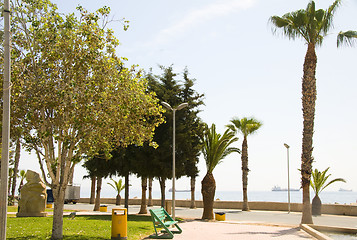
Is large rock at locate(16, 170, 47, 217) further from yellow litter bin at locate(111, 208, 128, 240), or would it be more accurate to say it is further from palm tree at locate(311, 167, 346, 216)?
palm tree at locate(311, 167, 346, 216)

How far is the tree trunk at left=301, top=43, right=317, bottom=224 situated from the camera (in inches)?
819

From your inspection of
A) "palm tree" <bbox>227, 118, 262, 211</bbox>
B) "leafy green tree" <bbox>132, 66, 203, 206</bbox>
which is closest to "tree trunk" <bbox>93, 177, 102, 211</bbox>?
"leafy green tree" <bbox>132, 66, 203, 206</bbox>

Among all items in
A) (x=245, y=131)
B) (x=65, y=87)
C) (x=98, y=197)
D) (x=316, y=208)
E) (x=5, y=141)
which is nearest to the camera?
(x=5, y=141)

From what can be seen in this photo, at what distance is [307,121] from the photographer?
Answer: 839 inches

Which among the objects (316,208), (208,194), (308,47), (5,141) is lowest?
(316,208)

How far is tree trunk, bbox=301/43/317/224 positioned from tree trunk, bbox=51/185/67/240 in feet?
42.6

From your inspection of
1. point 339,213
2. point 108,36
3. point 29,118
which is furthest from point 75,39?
point 339,213

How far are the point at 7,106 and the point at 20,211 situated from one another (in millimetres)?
14353

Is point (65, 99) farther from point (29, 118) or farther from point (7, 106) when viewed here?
point (7, 106)

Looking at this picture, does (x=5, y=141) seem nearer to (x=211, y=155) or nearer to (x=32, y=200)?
(x=32, y=200)

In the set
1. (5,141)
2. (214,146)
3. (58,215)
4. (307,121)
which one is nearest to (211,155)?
(214,146)

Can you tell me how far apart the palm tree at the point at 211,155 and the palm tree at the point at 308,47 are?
6.99 m

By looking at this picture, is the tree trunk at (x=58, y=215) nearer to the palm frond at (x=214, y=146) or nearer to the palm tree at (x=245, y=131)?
the palm frond at (x=214, y=146)

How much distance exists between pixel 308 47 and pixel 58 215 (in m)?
16.5
